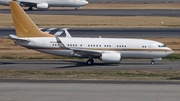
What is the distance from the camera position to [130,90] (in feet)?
105

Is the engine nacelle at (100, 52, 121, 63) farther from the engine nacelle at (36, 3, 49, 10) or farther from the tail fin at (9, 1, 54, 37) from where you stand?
the engine nacelle at (36, 3, 49, 10)

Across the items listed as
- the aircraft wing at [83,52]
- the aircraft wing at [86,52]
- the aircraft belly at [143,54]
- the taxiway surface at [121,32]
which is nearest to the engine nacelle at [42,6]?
the taxiway surface at [121,32]

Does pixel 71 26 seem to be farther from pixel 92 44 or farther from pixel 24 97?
pixel 24 97

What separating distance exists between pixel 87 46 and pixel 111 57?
2.78m

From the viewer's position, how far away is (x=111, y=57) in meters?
48.2

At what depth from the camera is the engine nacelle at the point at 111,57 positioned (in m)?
48.1

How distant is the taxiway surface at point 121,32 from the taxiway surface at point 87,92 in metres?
34.9

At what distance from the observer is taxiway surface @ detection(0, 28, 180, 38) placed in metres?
68.8

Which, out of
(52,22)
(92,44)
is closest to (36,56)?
(92,44)

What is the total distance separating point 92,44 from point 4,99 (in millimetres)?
21232

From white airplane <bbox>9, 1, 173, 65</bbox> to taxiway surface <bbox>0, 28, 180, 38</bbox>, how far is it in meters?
18.9

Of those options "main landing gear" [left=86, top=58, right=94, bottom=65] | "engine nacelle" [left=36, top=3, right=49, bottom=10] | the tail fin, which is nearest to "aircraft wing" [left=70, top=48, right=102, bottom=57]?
"main landing gear" [left=86, top=58, right=94, bottom=65]

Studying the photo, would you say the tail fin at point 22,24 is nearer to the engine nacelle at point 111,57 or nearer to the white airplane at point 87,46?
the white airplane at point 87,46

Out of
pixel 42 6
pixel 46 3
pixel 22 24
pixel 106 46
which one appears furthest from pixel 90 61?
pixel 46 3
